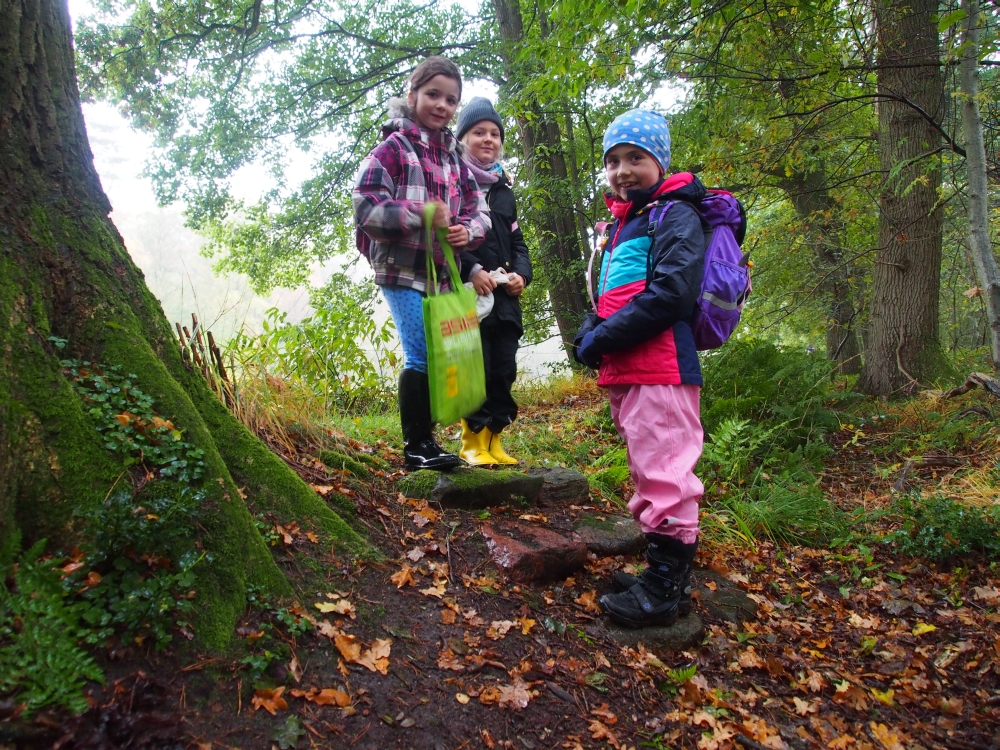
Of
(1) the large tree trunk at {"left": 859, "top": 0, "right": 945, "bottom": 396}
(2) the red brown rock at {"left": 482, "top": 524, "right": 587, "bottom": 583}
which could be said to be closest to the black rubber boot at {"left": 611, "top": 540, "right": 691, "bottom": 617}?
(2) the red brown rock at {"left": 482, "top": 524, "right": 587, "bottom": 583}

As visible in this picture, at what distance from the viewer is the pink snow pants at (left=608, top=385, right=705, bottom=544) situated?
264cm

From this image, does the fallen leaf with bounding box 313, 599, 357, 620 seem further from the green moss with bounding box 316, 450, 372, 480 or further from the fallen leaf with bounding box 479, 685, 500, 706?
the green moss with bounding box 316, 450, 372, 480

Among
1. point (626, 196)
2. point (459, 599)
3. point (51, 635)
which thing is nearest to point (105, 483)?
point (51, 635)

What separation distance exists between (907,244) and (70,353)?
7.46 meters

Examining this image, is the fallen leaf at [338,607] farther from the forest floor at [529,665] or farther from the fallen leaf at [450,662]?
the fallen leaf at [450,662]

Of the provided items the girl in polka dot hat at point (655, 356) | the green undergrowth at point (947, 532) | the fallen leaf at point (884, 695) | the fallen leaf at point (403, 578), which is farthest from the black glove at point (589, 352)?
the green undergrowth at point (947, 532)

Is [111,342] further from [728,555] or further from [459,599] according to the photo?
[728,555]

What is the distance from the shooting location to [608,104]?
7703 mm

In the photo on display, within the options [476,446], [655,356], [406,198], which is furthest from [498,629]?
[406,198]

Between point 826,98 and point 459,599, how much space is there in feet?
18.8

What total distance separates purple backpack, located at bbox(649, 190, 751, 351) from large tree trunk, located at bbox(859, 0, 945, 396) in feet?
15.4

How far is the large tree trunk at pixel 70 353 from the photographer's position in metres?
1.85

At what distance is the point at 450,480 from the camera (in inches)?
131

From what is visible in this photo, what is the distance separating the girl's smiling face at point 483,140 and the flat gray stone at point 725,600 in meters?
2.85
